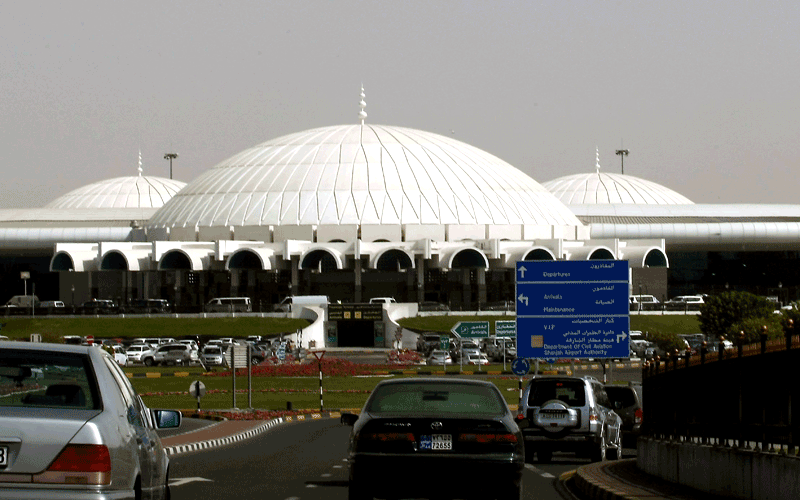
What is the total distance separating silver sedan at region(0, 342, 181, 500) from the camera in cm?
841

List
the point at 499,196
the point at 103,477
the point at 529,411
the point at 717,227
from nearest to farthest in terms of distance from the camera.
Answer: the point at 103,477 → the point at 529,411 → the point at 499,196 → the point at 717,227

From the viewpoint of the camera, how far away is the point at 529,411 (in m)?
25.2

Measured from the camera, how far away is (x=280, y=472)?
22.0 meters

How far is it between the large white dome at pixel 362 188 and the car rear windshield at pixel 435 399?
310 ft

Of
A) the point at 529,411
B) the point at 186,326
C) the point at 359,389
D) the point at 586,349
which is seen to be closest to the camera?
the point at 529,411

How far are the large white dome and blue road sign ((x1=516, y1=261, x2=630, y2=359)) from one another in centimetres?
7527

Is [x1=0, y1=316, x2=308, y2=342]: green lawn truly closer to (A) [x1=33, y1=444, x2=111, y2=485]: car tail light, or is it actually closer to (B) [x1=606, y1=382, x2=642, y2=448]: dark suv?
(B) [x1=606, y1=382, x2=642, y2=448]: dark suv

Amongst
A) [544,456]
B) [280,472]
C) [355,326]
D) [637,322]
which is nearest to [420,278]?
[355,326]

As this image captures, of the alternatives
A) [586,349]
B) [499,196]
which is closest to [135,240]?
[499,196]

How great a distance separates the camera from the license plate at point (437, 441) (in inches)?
566

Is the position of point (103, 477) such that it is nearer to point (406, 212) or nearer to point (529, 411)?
point (529, 411)

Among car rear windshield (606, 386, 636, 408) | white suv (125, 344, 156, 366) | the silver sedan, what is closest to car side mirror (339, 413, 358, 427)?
the silver sedan

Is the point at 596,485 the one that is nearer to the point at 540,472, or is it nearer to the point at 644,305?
the point at 540,472

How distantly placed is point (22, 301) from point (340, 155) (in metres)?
28.9
